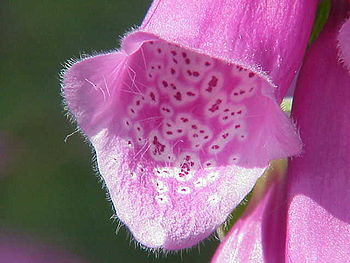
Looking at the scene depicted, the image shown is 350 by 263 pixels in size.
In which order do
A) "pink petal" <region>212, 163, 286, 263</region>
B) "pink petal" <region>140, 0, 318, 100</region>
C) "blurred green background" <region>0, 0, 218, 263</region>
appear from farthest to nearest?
"blurred green background" <region>0, 0, 218, 263</region>
"pink petal" <region>212, 163, 286, 263</region>
"pink petal" <region>140, 0, 318, 100</region>

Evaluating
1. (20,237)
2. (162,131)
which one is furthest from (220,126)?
(20,237)

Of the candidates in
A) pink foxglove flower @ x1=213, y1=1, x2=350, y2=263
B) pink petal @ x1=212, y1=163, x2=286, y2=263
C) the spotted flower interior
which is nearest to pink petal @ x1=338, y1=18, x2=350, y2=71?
pink foxglove flower @ x1=213, y1=1, x2=350, y2=263

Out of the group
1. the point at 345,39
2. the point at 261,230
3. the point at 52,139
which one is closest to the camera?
the point at 345,39

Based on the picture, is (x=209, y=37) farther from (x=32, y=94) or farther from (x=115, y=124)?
(x=32, y=94)

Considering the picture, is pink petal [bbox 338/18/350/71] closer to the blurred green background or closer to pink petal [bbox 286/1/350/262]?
pink petal [bbox 286/1/350/262]

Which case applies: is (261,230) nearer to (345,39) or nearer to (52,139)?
(345,39)

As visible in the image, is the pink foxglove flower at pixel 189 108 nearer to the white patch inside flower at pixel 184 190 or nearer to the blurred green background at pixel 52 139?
the white patch inside flower at pixel 184 190

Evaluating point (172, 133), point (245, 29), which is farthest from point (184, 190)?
point (245, 29)
